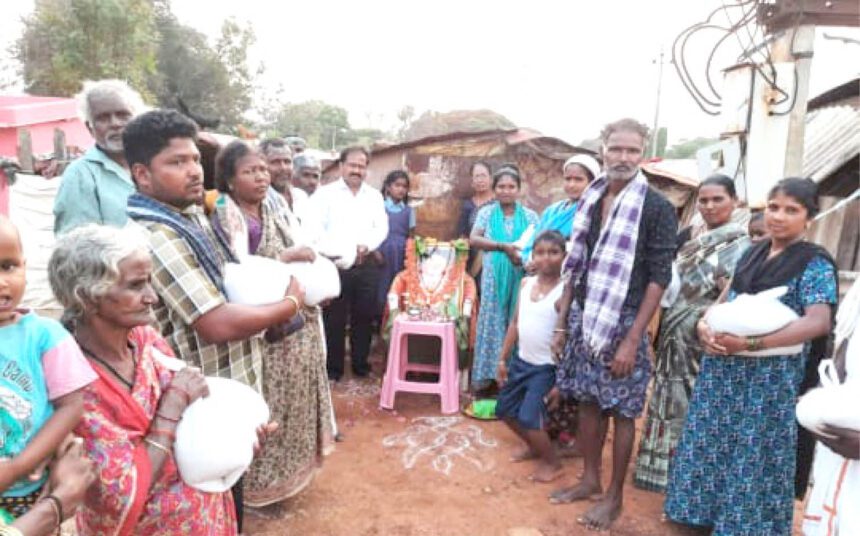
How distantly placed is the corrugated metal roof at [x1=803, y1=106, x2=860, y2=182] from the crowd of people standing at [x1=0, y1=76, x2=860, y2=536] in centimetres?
105

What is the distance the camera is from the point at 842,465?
1768 millimetres

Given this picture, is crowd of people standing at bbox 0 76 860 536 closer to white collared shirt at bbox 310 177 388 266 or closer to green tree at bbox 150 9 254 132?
white collared shirt at bbox 310 177 388 266

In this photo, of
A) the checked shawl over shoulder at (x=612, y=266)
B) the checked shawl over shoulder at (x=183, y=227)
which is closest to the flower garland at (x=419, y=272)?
the checked shawl over shoulder at (x=612, y=266)

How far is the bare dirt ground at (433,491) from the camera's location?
314cm

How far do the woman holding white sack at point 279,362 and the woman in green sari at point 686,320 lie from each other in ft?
6.48

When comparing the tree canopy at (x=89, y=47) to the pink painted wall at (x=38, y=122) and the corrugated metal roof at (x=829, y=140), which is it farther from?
the corrugated metal roof at (x=829, y=140)

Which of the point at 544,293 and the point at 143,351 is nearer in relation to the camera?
the point at 143,351

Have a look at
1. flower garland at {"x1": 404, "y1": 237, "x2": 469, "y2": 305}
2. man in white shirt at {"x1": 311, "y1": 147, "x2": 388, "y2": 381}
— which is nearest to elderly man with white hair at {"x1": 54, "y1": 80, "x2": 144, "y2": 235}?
man in white shirt at {"x1": 311, "y1": 147, "x2": 388, "y2": 381}

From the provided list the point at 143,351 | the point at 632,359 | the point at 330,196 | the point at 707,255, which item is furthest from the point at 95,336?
the point at 330,196

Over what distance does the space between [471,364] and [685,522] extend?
2540 mm

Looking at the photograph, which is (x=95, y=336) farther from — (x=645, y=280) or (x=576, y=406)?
(x=576, y=406)

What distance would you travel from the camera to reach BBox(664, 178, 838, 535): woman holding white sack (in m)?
2.52

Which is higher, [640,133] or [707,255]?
[640,133]

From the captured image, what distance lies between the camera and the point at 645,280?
9.73 ft
